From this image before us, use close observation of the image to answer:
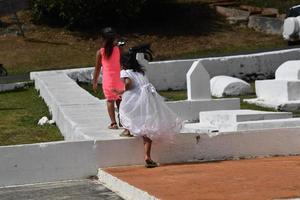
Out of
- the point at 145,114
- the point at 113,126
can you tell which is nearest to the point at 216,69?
the point at 113,126

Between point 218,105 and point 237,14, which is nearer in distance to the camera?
point 218,105

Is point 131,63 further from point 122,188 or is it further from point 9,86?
point 9,86

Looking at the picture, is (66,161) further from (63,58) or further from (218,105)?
(63,58)

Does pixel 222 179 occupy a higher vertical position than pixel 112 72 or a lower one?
lower

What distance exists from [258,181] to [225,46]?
73.2ft

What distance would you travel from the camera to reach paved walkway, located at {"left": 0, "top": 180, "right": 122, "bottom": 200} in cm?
683

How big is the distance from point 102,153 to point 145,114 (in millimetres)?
599

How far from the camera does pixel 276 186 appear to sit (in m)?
6.25

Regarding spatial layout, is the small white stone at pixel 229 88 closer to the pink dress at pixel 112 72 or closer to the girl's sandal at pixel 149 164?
the pink dress at pixel 112 72

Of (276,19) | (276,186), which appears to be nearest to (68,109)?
(276,186)

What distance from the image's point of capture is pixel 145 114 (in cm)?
797

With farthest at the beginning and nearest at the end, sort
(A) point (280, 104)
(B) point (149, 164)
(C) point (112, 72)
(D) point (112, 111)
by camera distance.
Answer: (A) point (280, 104), (C) point (112, 72), (D) point (112, 111), (B) point (149, 164)

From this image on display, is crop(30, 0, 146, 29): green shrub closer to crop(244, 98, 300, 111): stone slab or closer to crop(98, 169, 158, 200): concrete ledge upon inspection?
crop(244, 98, 300, 111): stone slab

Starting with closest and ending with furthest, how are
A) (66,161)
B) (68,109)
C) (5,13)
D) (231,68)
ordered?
(66,161) → (68,109) → (231,68) → (5,13)
